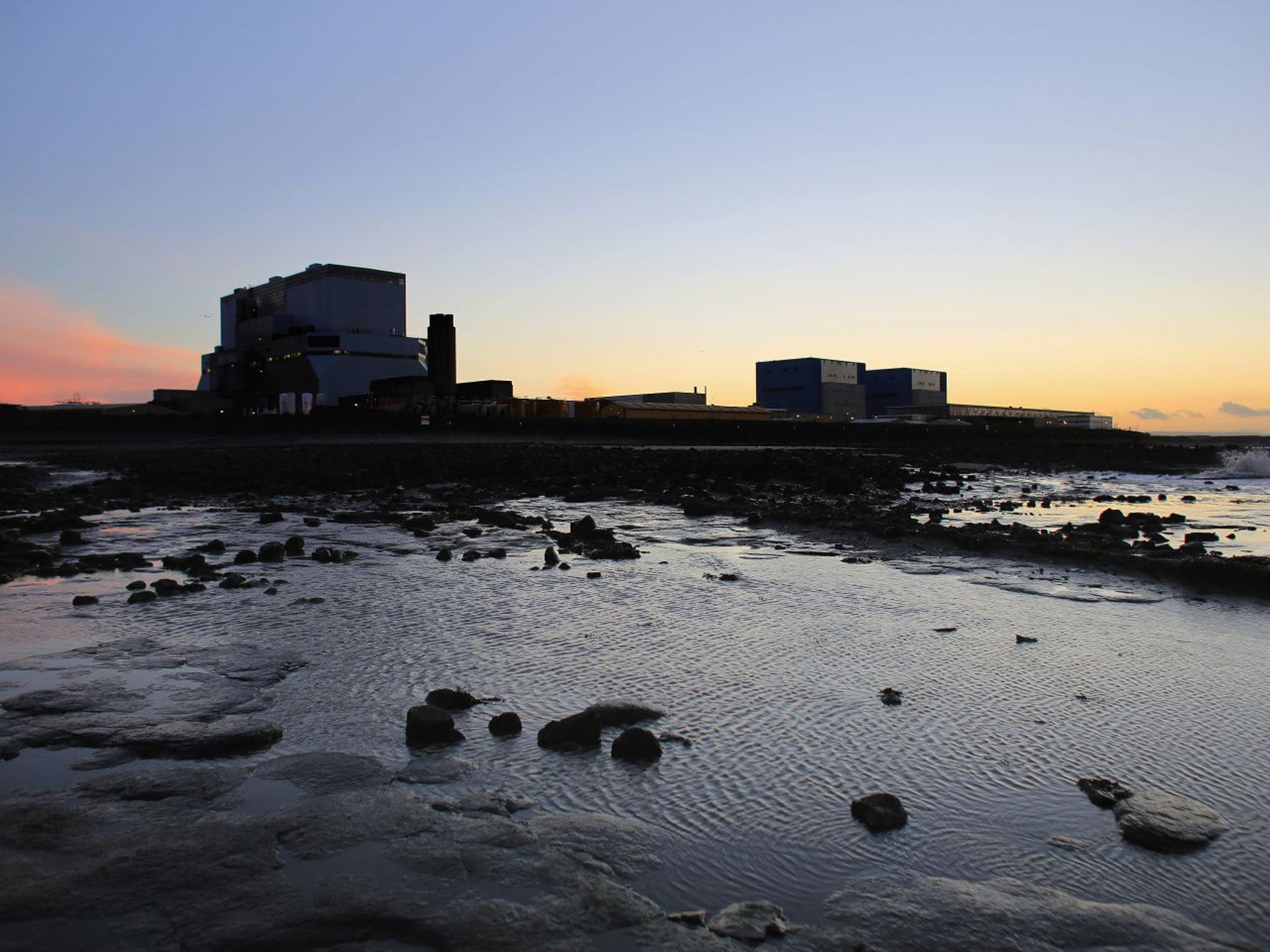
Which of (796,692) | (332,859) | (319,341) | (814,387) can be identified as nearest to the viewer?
(332,859)

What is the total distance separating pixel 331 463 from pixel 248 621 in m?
26.0

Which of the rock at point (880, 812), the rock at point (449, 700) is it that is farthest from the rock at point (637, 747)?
the rock at point (449, 700)

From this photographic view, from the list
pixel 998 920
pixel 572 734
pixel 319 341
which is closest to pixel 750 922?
pixel 998 920

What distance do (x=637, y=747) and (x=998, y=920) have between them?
191 centimetres

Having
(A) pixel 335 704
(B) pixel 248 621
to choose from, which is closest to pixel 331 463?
(B) pixel 248 621

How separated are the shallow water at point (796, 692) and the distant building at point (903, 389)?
149 m

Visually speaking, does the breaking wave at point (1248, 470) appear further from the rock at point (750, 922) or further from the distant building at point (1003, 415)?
the distant building at point (1003, 415)

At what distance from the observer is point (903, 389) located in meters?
152

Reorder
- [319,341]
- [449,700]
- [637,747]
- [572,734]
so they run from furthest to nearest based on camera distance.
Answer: [319,341] → [449,700] → [572,734] → [637,747]

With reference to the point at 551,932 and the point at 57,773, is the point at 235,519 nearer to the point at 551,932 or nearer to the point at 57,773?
the point at 57,773

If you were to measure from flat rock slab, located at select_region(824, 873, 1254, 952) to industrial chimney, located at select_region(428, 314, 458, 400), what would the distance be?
102280 millimetres

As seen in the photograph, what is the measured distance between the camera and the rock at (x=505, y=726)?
15.4ft

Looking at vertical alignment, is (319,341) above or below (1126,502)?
above

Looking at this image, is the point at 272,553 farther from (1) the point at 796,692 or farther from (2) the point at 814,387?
(2) the point at 814,387
